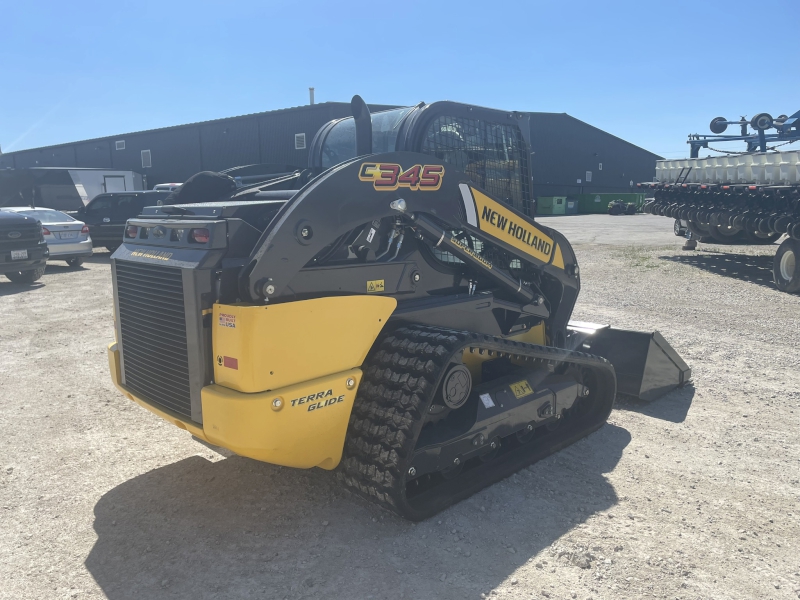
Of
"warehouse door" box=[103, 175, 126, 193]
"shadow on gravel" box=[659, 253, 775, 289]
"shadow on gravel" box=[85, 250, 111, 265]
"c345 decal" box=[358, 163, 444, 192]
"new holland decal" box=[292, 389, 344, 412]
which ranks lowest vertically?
"shadow on gravel" box=[659, 253, 775, 289]

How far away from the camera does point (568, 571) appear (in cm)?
319

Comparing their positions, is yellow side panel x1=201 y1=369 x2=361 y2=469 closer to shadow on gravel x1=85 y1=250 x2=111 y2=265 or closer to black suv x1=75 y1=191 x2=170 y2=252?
shadow on gravel x1=85 y1=250 x2=111 y2=265

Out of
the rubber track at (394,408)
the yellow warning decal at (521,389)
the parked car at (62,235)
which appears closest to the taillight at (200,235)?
the rubber track at (394,408)

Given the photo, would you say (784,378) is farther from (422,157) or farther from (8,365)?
(8,365)

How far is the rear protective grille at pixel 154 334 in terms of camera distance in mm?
3385

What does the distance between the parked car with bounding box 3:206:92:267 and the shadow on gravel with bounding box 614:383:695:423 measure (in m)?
13.1

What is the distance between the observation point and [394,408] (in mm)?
3523

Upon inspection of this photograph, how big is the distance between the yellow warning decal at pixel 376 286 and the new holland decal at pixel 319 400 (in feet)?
2.13

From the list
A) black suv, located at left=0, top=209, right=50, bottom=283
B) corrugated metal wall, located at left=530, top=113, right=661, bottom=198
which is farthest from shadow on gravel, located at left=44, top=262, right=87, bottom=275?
corrugated metal wall, located at left=530, top=113, right=661, bottom=198

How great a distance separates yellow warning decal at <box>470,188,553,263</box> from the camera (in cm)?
432

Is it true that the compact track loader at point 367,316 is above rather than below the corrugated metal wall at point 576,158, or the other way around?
below

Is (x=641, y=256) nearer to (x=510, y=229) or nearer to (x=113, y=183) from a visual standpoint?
(x=510, y=229)

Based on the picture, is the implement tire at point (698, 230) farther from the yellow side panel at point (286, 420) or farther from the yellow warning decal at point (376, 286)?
the yellow side panel at point (286, 420)

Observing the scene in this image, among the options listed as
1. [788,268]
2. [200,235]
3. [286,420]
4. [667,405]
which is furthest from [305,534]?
[788,268]
